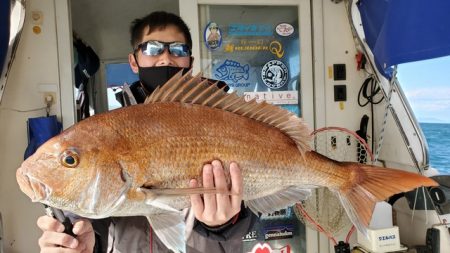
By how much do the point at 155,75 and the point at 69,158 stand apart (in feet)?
2.24

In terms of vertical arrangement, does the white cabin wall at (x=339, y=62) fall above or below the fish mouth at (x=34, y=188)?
above

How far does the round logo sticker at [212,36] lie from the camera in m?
3.32

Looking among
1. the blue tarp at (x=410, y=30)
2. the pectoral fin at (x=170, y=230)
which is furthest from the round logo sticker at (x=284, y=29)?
the pectoral fin at (x=170, y=230)

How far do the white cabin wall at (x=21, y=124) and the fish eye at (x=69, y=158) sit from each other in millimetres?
2351

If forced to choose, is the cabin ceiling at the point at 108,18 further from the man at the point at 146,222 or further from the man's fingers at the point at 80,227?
the man's fingers at the point at 80,227

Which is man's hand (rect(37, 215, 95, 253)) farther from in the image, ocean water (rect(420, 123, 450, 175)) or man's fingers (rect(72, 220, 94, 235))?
ocean water (rect(420, 123, 450, 175))

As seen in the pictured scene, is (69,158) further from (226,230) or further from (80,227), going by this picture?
(226,230)

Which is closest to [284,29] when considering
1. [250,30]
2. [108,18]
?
[250,30]

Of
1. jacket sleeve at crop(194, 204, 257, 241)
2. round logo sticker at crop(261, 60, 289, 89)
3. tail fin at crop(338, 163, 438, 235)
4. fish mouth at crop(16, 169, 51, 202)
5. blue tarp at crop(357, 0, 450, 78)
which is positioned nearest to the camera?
fish mouth at crop(16, 169, 51, 202)

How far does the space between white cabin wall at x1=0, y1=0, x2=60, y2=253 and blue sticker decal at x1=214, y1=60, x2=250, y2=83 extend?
60.6 inches

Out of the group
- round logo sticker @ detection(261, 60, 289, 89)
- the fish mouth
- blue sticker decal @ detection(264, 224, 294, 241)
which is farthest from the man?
blue sticker decal @ detection(264, 224, 294, 241)

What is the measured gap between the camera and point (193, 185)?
1.09 m

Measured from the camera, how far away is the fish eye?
983mm

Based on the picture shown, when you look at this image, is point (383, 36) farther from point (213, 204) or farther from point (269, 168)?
point (213, 204)
